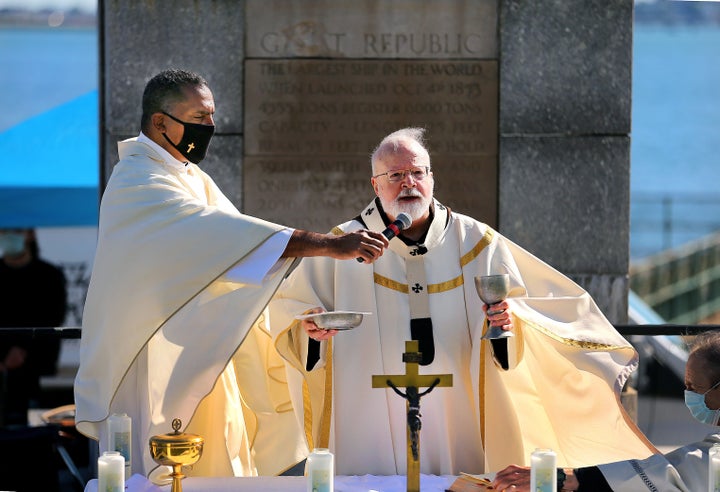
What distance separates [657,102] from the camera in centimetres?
6075

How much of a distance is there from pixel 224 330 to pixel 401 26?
9.05 feet

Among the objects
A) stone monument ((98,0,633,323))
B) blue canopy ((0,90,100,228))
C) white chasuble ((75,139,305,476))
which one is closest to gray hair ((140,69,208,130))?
white chasuble ((75,139,305,476))

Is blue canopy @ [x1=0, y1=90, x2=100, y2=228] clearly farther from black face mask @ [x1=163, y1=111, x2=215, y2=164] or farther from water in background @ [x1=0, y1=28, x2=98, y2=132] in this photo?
water in background @ [x1=0, y1=28, x2=98, y2=132]

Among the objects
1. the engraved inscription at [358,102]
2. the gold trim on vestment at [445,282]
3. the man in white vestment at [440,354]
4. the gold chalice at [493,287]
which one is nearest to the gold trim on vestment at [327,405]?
the man in white vestment at [440,354]

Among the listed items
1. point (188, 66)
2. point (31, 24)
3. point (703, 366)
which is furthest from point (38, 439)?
point (31, 24)

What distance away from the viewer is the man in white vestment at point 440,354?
17.9 feet

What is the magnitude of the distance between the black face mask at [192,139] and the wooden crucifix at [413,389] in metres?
1.45

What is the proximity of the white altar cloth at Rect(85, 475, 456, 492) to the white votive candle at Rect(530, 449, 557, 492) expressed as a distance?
50 centimetres

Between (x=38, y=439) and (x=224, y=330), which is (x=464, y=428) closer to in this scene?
(x=224, y=330)

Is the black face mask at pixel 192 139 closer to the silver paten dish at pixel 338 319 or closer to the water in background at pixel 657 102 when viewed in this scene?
the silver paten dish at pixel 338 319

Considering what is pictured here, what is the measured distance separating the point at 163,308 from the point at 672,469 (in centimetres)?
202

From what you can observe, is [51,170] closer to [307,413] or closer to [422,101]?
[422,101]

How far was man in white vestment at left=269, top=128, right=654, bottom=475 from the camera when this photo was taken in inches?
215

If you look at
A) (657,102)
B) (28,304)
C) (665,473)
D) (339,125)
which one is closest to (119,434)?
(665,473)
